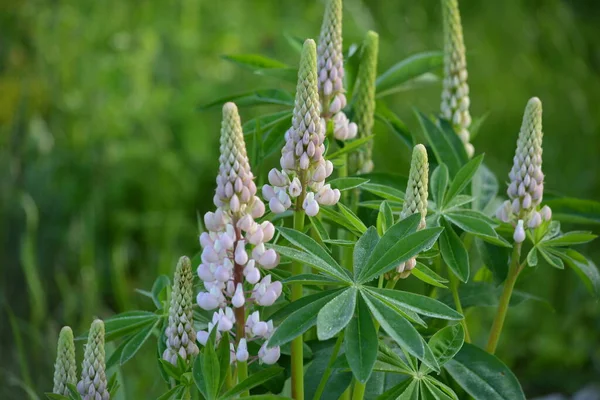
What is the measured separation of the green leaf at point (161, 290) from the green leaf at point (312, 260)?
37 cm

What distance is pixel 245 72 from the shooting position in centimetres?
427

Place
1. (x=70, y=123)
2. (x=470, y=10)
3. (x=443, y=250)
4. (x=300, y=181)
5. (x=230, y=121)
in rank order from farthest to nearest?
(x=470, y=10) → (x=70, y=123) → (x=443, y=250) → (x=300, y=181) → (x=230, y=121)

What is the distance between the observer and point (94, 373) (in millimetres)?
1341

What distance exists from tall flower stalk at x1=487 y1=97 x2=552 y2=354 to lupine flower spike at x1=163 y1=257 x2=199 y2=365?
58 centimetres

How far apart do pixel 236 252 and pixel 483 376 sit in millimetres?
532

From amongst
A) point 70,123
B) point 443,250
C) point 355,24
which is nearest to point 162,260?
point 70,123

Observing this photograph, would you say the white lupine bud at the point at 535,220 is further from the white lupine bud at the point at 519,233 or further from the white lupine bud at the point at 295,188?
the white lupine bud at the point at 295,188

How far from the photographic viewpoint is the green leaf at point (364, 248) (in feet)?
4.32

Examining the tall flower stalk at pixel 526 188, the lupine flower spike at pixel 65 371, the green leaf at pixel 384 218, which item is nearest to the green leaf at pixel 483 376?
the tall flower stalk at pixel 526 188

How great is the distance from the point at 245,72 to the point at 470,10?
1.45m

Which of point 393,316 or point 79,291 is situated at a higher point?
point 393,316

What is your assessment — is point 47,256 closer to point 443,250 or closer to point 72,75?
point 72,75

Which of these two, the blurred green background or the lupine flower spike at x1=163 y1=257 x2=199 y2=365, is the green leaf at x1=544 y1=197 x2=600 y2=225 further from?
the blurred green background

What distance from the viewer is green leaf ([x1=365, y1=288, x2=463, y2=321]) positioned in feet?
4.17
